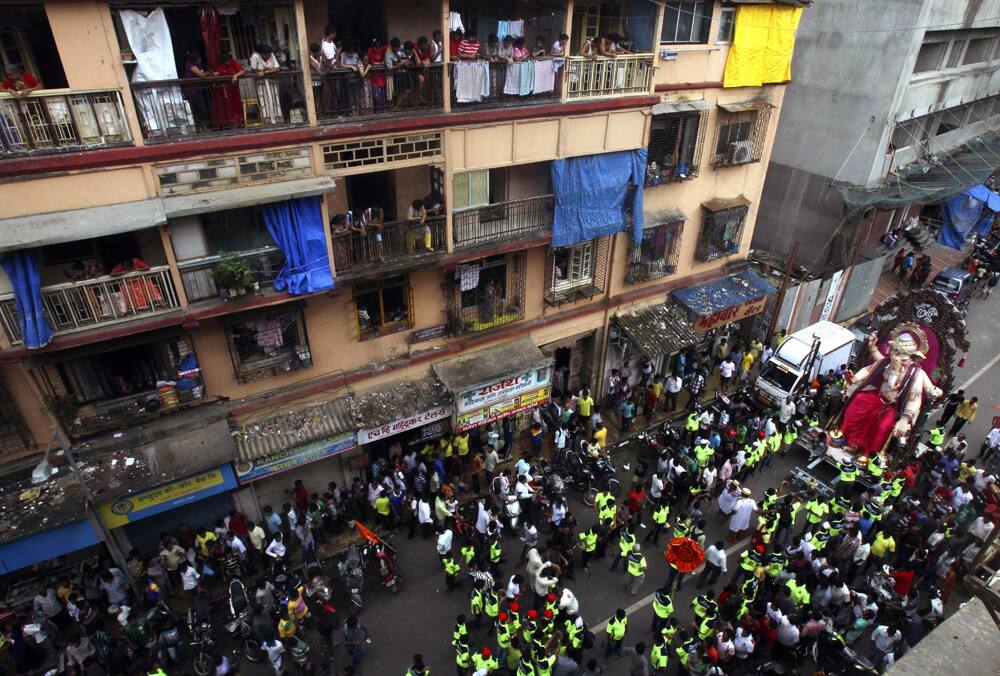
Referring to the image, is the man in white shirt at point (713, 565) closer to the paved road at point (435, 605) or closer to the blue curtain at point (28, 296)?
the paved road at point (435, 605)

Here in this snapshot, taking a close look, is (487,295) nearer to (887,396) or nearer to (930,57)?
(887,396)

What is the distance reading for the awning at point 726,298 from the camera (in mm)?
19594

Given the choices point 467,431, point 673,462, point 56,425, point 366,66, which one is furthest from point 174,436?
point 673,462

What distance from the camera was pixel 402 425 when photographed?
1519 cm

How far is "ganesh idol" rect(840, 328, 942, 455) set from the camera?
17.2 meters

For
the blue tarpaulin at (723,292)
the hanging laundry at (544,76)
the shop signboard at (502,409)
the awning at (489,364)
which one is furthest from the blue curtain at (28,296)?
the blue tarpaulin at (723,292)

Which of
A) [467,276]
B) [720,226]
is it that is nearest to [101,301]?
[467,276]

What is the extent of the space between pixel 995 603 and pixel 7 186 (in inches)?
633

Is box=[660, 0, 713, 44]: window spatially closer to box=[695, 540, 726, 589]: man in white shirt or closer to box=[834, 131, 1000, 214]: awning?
box=[834, 131, 1000, 214]: awning

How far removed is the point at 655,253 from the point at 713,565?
909cm

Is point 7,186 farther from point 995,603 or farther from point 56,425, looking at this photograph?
point 995,603

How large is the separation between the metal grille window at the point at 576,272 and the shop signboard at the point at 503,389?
212 centimetres

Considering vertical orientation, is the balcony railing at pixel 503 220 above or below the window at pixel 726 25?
below

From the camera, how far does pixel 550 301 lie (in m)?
17.1
